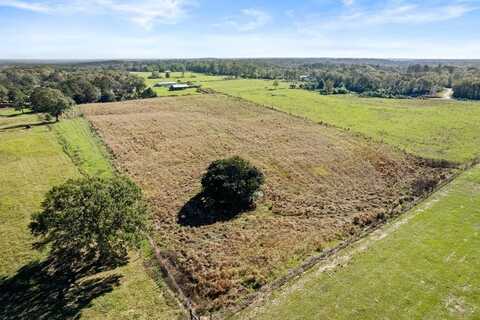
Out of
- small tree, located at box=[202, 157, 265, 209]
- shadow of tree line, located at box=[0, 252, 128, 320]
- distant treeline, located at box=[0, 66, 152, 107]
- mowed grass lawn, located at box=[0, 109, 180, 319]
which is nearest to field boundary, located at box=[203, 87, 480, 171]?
small tree, located at box=[202, 157, 265, 209]

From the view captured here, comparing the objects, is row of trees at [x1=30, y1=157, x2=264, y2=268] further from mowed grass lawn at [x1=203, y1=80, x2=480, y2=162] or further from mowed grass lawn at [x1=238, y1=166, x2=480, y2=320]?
mowed grass lawn at [x1=203, y1=80, x2=480, y2=162]

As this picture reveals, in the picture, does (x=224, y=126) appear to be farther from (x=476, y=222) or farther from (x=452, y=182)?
(x=476, y=222)

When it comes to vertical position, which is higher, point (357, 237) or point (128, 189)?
point (128, 189)

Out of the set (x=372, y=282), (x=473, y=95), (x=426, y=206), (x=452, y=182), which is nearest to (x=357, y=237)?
(x=372, y=282)

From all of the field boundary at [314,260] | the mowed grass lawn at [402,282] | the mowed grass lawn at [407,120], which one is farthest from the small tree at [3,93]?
the mowed grass lawn at [402,282]

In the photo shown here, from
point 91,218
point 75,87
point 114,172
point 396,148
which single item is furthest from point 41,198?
point 75,87

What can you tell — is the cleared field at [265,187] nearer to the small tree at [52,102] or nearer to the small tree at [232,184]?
the small tree at [232,184]

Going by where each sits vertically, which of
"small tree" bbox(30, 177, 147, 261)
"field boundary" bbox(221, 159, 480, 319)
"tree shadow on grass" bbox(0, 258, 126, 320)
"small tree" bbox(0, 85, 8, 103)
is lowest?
"tree shadow on grass" bbox(0, 258, 126, 320)
